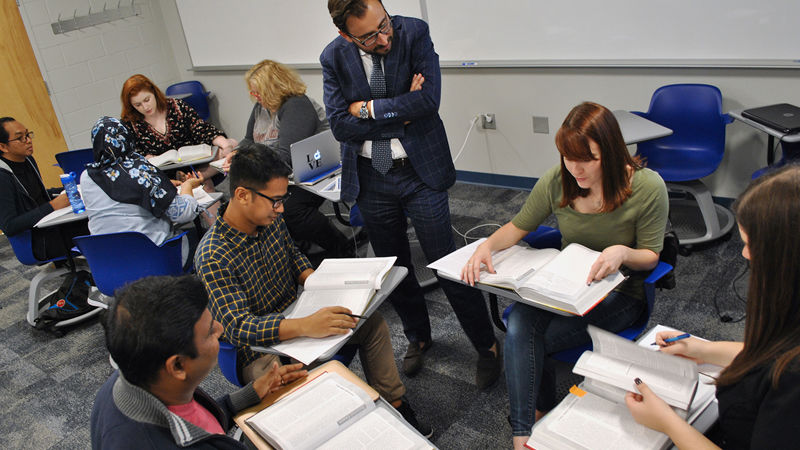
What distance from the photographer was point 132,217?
2.91 m

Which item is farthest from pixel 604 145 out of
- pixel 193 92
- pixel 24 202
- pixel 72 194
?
pixel 193 92

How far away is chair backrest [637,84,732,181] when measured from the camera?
3.25 meters

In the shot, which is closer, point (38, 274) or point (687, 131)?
point (687, 131)

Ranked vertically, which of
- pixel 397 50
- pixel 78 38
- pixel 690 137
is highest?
pixel 78 38

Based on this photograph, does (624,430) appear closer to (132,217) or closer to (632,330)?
(632,330)

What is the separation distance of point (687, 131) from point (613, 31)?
73 centimetres

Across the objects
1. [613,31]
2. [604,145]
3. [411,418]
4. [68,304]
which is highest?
[613,31]

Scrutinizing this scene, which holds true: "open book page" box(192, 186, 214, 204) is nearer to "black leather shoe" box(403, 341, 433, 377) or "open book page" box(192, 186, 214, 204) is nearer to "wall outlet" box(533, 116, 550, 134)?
"black leather shoe" box(403, 341, 433, 377)

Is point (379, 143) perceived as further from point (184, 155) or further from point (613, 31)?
point (184, 155)

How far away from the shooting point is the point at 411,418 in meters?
2.25

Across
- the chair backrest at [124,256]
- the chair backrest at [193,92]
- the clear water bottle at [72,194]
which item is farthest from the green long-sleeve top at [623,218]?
the chair backrest at [193,92]

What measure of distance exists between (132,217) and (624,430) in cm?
244

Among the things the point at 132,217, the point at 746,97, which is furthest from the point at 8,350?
the point at 746,97

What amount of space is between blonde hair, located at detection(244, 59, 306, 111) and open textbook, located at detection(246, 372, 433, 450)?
2258mm
